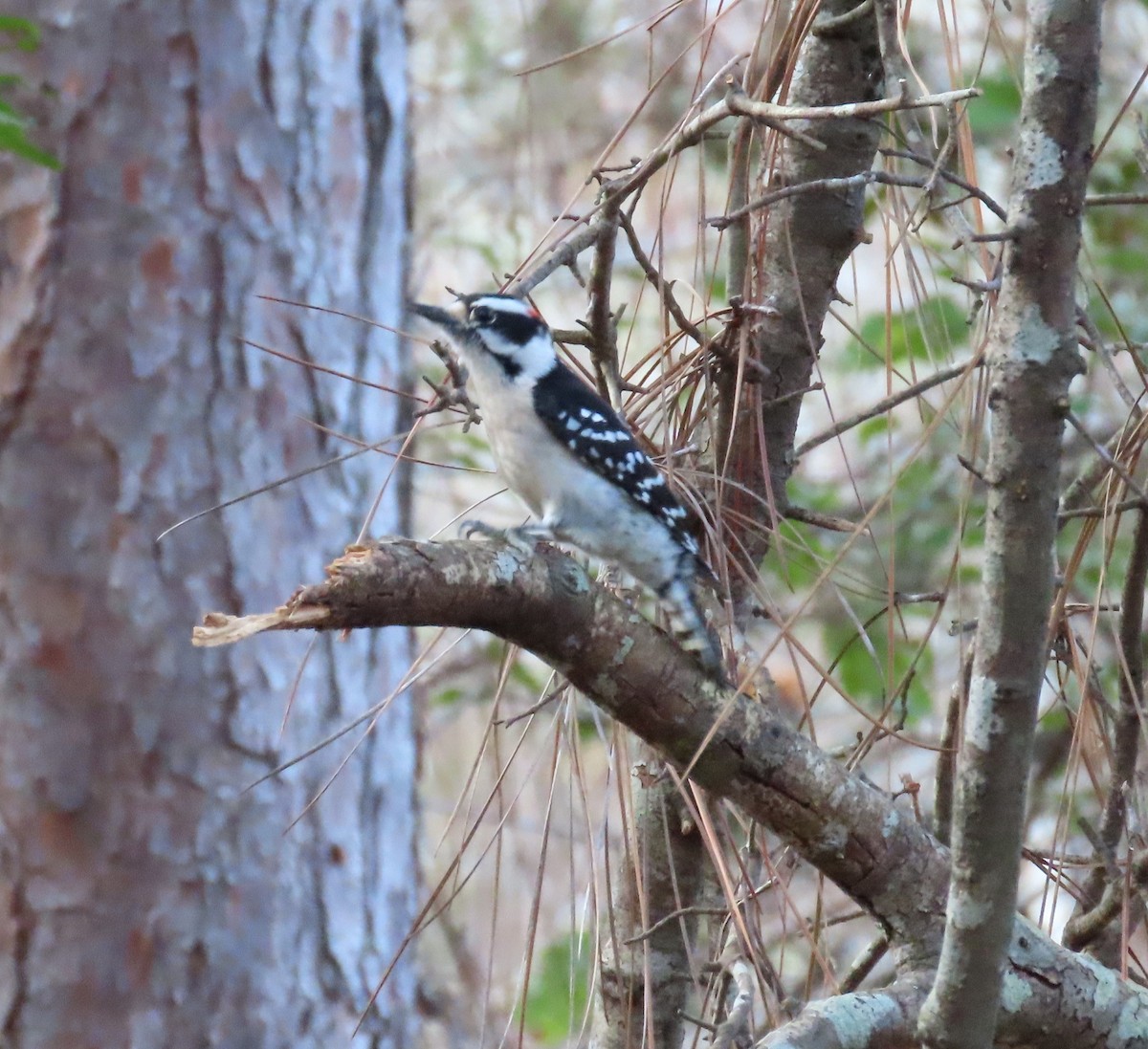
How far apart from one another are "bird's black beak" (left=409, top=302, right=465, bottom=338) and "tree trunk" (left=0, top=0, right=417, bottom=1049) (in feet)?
2.74

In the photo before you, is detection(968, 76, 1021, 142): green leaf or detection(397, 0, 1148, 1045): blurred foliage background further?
detection(968, 76, 1021, 142): green leaf

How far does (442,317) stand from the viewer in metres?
2.60

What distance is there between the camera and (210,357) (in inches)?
128

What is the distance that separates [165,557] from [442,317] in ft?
3.52

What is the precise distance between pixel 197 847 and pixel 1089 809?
284 centimetres

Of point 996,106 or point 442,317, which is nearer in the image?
point 442,317

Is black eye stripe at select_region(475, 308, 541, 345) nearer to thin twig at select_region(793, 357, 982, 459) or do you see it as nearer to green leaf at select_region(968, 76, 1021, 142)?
thin twig at select_region(793, 357, 982, 459)

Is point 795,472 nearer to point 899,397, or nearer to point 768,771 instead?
point 899,397

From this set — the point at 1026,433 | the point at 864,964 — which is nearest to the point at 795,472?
the point at 864,964

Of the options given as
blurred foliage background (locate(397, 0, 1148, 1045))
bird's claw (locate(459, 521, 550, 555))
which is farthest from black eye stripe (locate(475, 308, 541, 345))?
bird's claw (locate(459, 521, 550, 555))

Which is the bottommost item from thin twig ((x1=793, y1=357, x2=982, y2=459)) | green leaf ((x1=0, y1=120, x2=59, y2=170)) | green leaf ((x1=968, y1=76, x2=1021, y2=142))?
thin twig ((x1=793, y1=357, x2=982, y2=459))

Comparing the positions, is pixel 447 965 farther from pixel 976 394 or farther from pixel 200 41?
pixel 976 394

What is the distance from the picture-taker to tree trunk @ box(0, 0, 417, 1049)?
3.12 meters

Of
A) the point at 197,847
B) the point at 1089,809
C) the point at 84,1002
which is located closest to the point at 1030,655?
the point at 197,847
